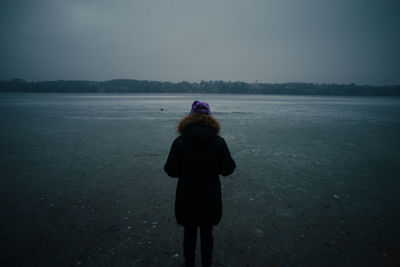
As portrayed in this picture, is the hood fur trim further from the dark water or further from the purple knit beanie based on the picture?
the dark water

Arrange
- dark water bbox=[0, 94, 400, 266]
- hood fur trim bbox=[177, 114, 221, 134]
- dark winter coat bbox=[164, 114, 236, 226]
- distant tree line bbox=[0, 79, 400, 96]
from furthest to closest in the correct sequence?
distant tree line bbox=[0, 79, 400, 96], dark water bbox=[0, 94, 400, 266], hood fur trim bbox=[177, 114, 221, 134], dark winter coat bbox=[164, 114, 236, 226]

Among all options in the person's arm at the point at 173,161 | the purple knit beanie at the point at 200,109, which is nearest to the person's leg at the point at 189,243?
the person's arm at the point at 173,161

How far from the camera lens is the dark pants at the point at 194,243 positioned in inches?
114

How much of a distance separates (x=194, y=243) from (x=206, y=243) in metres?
0.18

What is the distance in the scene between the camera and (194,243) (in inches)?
117

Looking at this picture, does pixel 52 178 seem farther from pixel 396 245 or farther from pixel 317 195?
pixel 396 245

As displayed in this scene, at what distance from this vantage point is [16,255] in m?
3.41

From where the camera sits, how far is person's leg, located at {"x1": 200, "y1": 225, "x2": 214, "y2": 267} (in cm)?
291

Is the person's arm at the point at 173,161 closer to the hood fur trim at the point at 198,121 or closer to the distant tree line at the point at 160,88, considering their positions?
the hood fur trim at the point at 198,121

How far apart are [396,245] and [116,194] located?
6.42 m

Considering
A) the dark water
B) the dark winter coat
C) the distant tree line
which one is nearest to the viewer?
the dark winter coat

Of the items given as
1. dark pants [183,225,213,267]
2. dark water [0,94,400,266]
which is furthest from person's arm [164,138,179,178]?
dark water [0,94,400,266]

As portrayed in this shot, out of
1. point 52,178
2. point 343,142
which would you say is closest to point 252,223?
point 52,178

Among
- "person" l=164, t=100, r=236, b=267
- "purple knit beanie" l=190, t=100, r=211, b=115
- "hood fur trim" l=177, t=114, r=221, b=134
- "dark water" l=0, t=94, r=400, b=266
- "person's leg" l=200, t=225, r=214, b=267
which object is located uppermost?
"purple knit beanie" l=190, t=100, r=211, b=115
